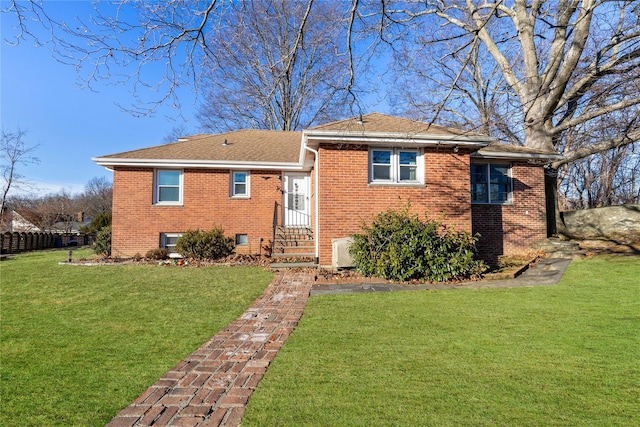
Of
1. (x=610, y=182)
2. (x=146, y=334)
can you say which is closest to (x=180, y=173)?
(x=146, y=334)

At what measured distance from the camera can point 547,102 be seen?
12.3 metres

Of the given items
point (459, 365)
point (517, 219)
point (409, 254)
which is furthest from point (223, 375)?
point (517, 219)

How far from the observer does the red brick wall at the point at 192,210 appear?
13.0m

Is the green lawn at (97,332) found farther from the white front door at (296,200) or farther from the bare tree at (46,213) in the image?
the bare tree at (46,213)

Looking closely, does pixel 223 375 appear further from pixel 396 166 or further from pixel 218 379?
pixel 396 166

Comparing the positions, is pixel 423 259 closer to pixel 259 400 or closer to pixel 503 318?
pixel 503 318

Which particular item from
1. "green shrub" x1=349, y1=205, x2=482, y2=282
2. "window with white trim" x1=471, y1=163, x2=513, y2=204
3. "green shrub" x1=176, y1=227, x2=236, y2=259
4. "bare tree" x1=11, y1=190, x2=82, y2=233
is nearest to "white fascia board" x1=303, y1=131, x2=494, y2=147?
"green shrub" x1=349, y1=205, x2=482, y2=282

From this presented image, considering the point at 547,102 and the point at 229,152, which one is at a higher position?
the point at 547,102

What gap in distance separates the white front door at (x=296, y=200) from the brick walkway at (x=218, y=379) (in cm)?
831

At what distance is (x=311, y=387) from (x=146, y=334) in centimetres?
280

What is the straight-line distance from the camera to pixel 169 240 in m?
13.3

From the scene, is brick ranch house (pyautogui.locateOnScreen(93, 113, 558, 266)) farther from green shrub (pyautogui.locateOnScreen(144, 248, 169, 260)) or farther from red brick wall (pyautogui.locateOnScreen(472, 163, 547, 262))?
green shrub (pyautogui.locateOnScreen(144, 248, 169, 260))

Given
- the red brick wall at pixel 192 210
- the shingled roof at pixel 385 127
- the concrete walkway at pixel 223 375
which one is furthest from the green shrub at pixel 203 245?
the concrete walkway at pixel 223 375

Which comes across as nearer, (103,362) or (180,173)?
(103,362)
